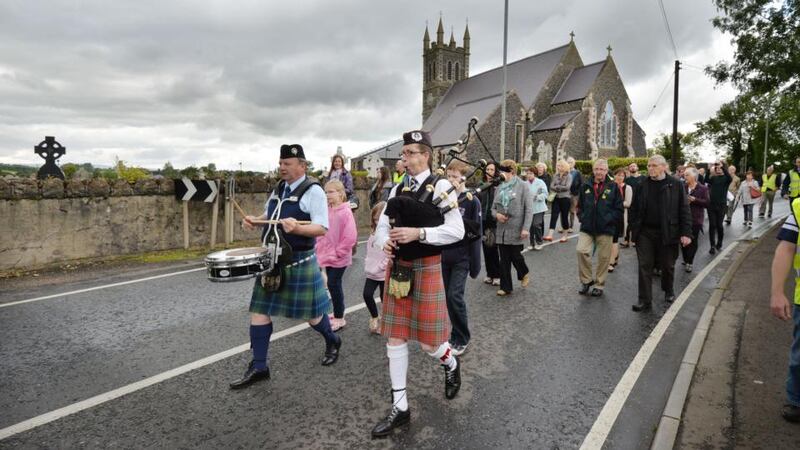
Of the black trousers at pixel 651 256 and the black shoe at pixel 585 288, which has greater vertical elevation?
the black trousers at pixel 651 256

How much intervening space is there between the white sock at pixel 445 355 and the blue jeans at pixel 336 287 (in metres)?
1.91

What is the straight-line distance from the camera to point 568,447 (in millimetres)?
A: 2963

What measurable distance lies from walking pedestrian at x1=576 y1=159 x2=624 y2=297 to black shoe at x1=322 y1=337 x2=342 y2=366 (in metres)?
4.22

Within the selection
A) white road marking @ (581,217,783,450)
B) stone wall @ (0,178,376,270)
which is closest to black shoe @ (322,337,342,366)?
white road marking @ (581,217,783,450)

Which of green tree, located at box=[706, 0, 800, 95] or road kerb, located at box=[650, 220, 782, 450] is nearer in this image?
road kerb, located at box=[650, 220, 782, 450]

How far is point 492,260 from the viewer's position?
7301mm

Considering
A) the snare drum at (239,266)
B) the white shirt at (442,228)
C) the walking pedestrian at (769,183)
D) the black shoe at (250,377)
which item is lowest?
the black shoe at (250,377)

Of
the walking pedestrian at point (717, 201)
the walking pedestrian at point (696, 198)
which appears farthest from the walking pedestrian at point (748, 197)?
the walking pedestrian at point (696, 198)

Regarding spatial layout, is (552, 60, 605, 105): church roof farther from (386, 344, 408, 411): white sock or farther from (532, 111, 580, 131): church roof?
(386, 344, 408, 411): white sock

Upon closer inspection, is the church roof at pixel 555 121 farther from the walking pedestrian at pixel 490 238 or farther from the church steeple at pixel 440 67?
the walking pedestrian at pixel 490 238

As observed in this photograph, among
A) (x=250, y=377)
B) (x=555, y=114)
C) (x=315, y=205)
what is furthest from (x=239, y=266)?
A: (x=555, y=114)

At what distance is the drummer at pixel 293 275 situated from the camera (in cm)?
376

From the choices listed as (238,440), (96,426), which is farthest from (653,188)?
(96,426)

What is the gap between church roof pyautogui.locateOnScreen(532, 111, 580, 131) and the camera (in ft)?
133
